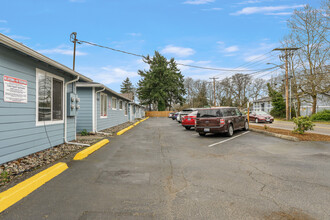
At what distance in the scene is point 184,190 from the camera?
3.80m

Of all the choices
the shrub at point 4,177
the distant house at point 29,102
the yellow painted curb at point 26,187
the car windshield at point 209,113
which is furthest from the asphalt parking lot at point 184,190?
the car windshield at point 209,113

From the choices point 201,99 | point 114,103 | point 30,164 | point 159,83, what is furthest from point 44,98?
point 201,99

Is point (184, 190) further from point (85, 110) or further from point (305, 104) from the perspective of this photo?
point (305, 104)

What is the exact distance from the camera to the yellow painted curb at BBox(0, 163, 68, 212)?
321 cm

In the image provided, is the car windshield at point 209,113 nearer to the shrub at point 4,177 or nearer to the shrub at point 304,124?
the shrub at point 304,124

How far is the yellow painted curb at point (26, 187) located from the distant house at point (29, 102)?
1359 millimetres

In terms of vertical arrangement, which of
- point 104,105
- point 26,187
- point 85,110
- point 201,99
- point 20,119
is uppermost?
point 201,99

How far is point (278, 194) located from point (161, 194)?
6.76 feet

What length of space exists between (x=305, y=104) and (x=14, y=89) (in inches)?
1823

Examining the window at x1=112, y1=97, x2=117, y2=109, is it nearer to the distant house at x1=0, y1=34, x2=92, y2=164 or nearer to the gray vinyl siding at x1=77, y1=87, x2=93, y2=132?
the gray vinyl siding at x1=77, y1=87, x2=93, y2=132

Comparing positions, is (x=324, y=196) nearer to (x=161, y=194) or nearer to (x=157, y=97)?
(x=161, y=194)

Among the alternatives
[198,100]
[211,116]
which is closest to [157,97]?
[198,100]

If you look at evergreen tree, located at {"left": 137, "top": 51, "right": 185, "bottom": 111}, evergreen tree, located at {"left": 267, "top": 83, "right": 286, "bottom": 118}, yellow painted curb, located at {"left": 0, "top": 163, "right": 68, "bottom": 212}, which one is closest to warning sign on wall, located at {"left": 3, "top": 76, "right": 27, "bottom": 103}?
yellow painted curb, located at {"left": 0, "top": 163, "right": 68, "bottom": 212}

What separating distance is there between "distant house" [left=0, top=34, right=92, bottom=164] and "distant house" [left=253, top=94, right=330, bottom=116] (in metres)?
35.2
